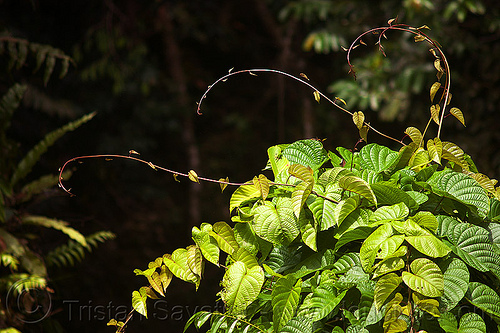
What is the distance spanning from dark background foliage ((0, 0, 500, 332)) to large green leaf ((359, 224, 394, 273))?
6.10 feet

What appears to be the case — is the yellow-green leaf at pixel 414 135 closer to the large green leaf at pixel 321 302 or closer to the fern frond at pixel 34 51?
the large green leaf at pixel 321 302

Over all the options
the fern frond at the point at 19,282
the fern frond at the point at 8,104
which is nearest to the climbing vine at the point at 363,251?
the fern frond at the point at 19,282

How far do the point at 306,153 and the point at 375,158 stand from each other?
0.42ft

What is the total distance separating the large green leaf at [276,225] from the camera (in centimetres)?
73

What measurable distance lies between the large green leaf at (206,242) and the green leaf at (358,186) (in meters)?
0.24

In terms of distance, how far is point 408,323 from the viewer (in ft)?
2.24

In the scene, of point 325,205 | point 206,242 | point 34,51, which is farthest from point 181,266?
point 34,51

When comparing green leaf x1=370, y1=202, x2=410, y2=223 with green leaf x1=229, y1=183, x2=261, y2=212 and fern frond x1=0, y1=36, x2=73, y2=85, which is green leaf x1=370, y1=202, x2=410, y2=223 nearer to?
green leaf x1=229, y1=183, x2=261, y2=212

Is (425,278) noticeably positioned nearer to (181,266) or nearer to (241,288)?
(241,288)

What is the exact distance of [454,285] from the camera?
0.68 metres

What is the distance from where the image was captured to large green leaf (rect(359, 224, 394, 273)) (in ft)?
2.22

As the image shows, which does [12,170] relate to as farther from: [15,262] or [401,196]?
[401,196]

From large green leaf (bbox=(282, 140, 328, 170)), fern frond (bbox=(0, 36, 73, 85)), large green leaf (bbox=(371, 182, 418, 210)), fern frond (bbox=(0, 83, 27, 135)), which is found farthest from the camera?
fern frond (bbox=(0, 36, 73, 85))

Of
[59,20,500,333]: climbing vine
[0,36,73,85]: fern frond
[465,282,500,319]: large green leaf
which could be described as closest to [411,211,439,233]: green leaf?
[59,20,500,333]: climbing vine
